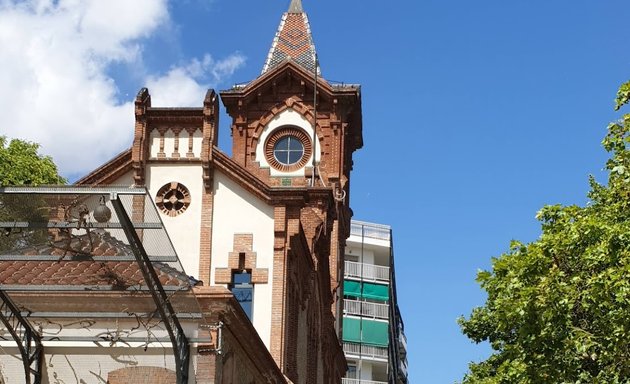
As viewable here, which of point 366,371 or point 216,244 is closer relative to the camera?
point 216,244

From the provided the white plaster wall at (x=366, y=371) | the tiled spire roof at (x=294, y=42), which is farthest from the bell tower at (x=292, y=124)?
the white plaster wall at (x=366, y=371)

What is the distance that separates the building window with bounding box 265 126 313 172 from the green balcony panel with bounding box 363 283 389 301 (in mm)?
38090

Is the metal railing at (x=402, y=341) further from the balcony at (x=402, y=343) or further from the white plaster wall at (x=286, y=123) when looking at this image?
the white plaster wall at (x=286, y=123)

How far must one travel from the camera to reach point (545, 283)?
2741cm

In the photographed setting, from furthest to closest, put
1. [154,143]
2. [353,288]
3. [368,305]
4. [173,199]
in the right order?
[353,288] < [368,305] < [154,143] < [173,199]

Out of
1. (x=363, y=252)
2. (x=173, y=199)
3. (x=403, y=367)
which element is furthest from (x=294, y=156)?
(x=403, y=367)

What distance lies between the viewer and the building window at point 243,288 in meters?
32.2

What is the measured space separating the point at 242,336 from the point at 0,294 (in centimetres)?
516

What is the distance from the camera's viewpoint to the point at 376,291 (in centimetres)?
8169

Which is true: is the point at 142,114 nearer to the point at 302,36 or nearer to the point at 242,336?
the point at 242,336

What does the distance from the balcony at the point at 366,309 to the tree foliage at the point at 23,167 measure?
30.9 meters

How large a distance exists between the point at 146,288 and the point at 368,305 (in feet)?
200

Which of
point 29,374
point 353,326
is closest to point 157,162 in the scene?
point 29,374

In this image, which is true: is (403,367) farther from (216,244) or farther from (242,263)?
(242,263)
